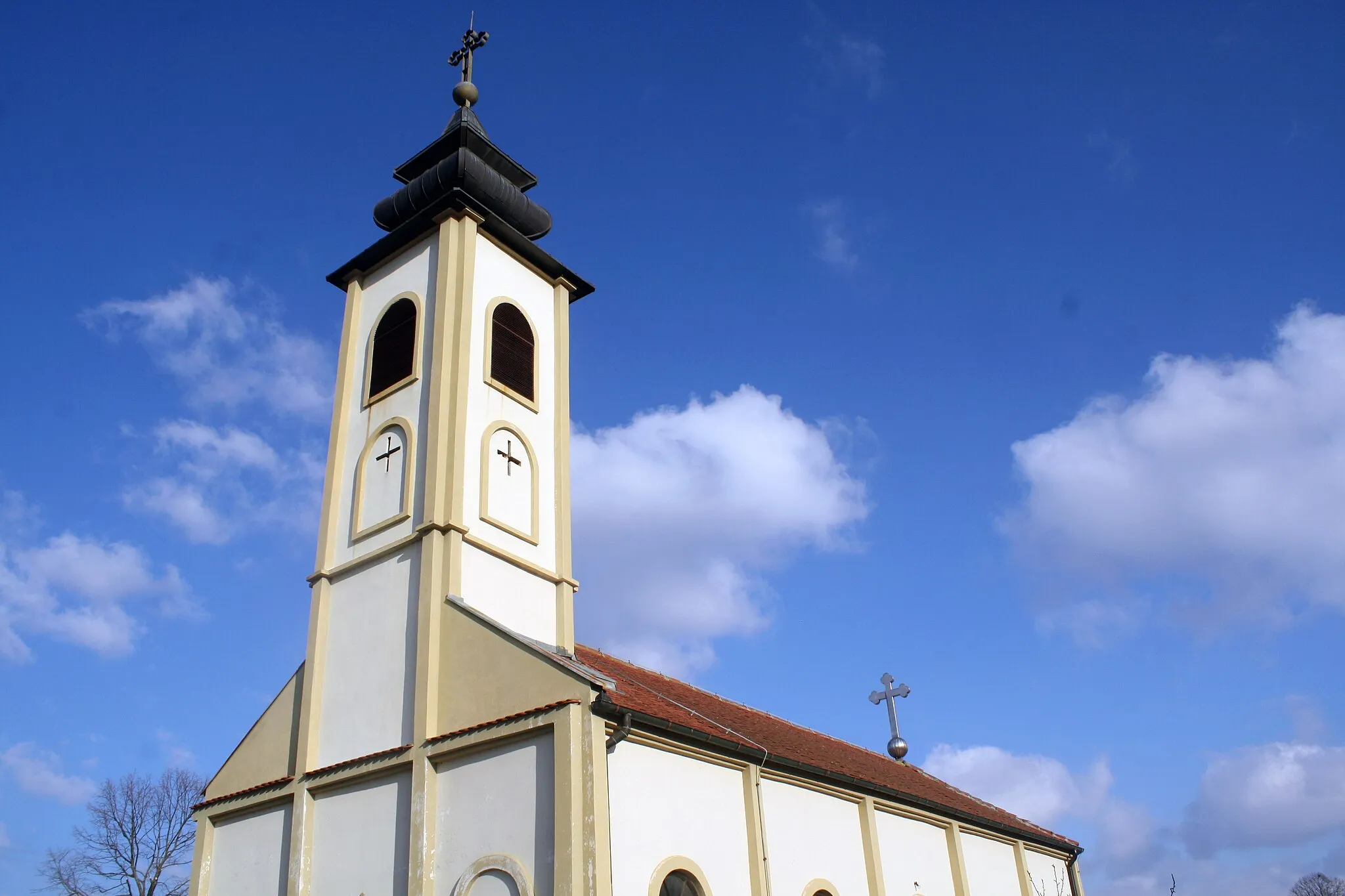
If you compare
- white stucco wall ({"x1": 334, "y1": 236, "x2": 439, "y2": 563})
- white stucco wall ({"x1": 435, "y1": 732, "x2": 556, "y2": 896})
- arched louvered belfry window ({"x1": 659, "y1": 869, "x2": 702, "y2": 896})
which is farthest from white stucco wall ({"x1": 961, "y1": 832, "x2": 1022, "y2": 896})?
white stucco wall ({"x1": 334, "y1": 236, "x2": 439, "y2": 563})

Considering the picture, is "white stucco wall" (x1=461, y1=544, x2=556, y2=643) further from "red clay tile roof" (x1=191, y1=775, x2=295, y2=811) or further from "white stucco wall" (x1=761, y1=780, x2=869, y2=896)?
"white stucco wall" (x1=761, y1=780, x2=869, y2=896)

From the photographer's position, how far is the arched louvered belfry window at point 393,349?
56.6ft

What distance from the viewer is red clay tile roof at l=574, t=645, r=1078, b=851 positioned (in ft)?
47.6

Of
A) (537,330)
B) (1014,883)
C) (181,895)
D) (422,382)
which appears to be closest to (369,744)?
(422,382)

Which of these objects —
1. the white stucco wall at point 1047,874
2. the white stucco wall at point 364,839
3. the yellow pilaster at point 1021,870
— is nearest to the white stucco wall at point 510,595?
the white stucco wall at point 364,839

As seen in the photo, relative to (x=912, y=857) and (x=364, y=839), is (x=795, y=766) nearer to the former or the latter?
(x=912, y=857)

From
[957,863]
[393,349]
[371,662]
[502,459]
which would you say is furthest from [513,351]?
[957,863]

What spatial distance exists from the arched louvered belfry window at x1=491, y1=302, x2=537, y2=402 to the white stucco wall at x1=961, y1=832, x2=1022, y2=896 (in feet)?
37.1

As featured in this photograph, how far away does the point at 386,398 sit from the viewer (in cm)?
1719

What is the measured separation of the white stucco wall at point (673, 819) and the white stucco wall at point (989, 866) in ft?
22.3

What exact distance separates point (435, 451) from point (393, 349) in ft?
9.57

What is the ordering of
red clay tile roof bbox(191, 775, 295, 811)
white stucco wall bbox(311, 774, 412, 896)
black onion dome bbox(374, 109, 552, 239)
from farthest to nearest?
1. black onion dome bbox(374, 109, 552, 239)
2. red clay tile roof bbox(191, 775, 295, 811)
3. white stucco wall bbox(311, 774, 412, 896)

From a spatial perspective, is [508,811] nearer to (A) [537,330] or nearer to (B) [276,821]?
(B) [276,821]

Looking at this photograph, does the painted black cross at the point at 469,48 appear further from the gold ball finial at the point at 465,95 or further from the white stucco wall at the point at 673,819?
the white stucco wall at the point at 673,819
